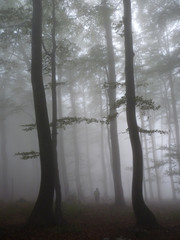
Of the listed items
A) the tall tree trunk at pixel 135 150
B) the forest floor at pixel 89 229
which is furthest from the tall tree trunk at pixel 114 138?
the tall tree trunk at pixel 135 150

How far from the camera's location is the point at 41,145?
29.9 feet

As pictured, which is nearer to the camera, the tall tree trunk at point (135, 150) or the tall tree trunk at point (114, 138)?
the tall tree trunk at point (135, 150)

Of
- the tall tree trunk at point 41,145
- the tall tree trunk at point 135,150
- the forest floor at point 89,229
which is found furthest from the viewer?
the tall tree trunk at point 41,145

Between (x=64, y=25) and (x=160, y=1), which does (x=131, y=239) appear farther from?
(x=160, y=1)

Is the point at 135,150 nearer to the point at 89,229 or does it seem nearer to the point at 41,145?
the point at 89,229

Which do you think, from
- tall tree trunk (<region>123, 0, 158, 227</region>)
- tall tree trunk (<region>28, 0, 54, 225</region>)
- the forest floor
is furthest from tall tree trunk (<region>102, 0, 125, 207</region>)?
tall tree trunk (<region>28, 0, 54, 225</region>)

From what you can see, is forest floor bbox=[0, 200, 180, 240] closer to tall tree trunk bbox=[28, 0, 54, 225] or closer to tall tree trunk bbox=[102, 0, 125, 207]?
tall tree trunk bbox=[28, 0, 54, 225]

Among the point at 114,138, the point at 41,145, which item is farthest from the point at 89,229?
the point at 114,138

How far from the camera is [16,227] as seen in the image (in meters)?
8.01

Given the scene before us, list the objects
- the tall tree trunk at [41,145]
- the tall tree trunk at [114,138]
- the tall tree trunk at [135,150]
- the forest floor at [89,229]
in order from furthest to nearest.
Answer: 1. the tall tree trunk at [114,138]
2. the tall tree trunk at [41,145]
3. the tall tree trunk at [135,150]
4. the forest floor at [89,229]

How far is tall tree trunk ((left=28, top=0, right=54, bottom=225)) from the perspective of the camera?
8.43m

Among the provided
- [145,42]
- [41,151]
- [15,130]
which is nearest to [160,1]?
[145,42]

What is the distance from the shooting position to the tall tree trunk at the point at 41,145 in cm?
843

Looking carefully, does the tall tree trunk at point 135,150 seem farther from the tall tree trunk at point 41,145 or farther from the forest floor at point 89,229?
the tall tree trunk at point 41,145
